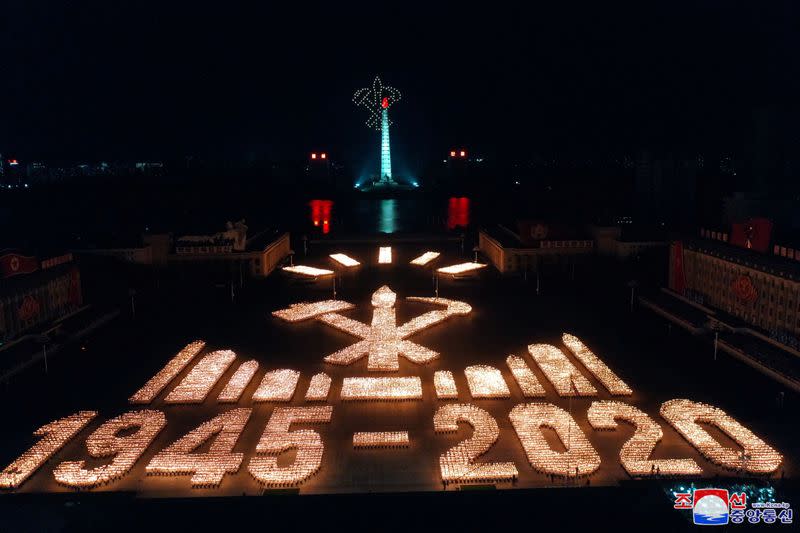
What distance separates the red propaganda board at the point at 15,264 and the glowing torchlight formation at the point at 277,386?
1978 cm

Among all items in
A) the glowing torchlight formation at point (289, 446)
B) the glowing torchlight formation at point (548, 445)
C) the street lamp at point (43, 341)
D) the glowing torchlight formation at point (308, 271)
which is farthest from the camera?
the glowing torchlight formation at point (308, 271)

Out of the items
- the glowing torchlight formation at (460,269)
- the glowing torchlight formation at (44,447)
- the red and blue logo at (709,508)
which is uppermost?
the glowing torchlight formation at (460,269)

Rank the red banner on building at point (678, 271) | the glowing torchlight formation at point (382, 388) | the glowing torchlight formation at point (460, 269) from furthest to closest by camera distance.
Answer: the glowing torchlight formation at point (460, 269)
the red banner on building at point (678, 271)
the glowing torchlight formation at point (382, 388)

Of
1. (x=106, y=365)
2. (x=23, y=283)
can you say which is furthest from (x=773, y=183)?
(x=23, y=283)

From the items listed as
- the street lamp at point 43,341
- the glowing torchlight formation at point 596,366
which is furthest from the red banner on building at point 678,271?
the street lamp at point 43,341

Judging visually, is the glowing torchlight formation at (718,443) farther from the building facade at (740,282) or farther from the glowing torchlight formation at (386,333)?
the glowing torchlight formation at (386,333)

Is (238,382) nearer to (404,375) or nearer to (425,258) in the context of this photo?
(404,375)

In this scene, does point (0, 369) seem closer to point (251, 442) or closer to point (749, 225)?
point (251, 442)

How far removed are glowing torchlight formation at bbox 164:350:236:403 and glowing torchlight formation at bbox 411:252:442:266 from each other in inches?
1276

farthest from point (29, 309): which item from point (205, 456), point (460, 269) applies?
point (460, 269)

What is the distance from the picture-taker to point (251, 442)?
85.6 feet

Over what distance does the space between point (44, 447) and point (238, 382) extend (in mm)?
9715

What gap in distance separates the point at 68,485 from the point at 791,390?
33986 mm

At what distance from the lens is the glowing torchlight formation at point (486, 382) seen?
99.8 ft
